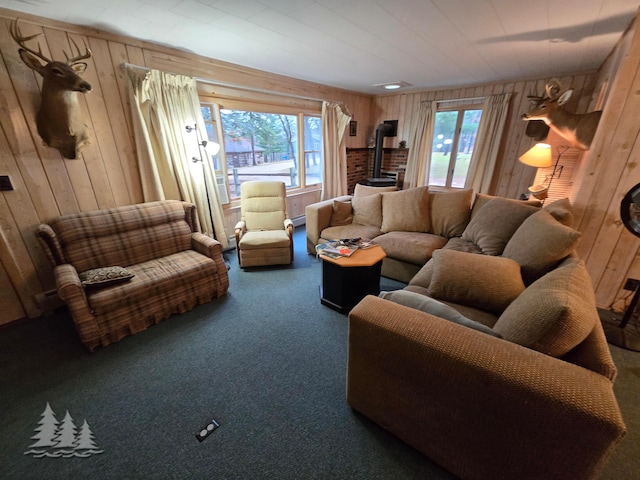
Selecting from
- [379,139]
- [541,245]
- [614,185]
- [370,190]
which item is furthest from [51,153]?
[379,139]

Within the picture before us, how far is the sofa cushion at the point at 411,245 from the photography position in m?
2.51

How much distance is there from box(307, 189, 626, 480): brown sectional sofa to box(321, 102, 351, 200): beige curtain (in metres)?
3.66

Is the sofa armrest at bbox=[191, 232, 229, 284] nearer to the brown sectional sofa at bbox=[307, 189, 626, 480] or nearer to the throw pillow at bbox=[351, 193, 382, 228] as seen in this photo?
the brown sectional sofa at bbox=[307, 189, 626, 480]

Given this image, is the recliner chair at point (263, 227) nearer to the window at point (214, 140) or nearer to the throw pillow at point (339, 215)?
the window at point (214, 140)

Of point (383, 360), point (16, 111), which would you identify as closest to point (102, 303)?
point (16, 111)

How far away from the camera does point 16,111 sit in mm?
1898

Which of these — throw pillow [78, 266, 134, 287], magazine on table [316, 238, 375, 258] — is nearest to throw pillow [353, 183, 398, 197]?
magazine on table [316, 238, 375, 258]

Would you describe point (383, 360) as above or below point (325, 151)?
below

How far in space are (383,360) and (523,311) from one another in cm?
61

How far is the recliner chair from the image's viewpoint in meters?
2.96

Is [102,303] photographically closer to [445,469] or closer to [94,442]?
[94,442]

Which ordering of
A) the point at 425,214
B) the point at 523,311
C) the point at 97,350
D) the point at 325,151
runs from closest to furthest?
the point at 523,311, the point at 97,350, the point at 425,214, the point at 325,151

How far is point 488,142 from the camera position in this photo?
4223mm

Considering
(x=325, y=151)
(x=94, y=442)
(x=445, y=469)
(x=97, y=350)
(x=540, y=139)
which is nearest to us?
(x=445, y=469)
